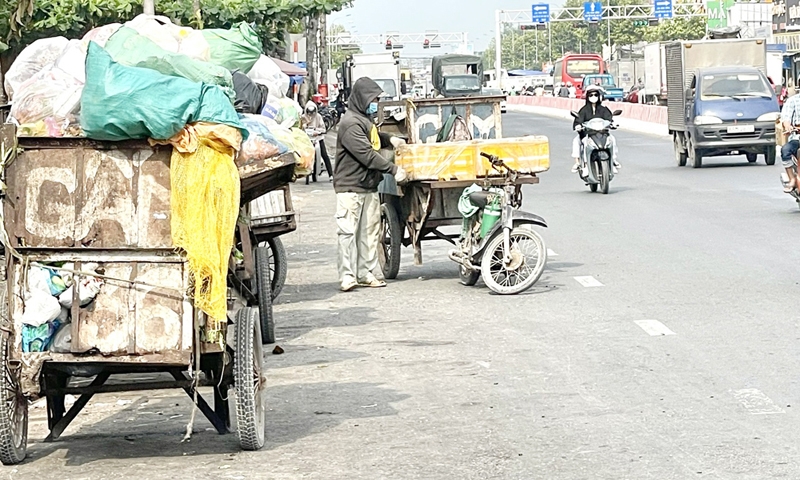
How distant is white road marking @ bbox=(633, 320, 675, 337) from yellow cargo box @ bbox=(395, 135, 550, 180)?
9.59 ft

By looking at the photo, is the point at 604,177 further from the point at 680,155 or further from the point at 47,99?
the point at 47,99

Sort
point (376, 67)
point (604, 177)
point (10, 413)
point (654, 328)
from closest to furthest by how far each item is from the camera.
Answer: point (10, 413), point (654, 328), point (604, 177), point (376, 67)

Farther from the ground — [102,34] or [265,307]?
[102,34]

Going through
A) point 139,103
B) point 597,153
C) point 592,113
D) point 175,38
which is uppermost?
point 175,38

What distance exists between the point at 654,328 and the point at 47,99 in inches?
197

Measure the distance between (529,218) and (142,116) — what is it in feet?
20.8

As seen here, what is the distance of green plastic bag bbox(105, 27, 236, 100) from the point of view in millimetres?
7109

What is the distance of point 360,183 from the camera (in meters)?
13.1

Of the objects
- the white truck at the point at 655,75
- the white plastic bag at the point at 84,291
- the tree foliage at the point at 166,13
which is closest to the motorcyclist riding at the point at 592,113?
the tree foliage at the point at 166,13

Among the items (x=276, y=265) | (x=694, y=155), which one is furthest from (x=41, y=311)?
(x=694, y=155)

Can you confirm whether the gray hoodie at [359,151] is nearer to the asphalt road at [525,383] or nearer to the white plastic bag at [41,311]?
the asphalt road at [525,383]

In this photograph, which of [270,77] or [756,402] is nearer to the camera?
[756,402]

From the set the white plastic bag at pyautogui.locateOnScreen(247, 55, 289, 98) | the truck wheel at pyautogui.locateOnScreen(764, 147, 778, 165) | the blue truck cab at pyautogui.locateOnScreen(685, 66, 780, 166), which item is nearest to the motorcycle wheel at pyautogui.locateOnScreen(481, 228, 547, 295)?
the white plastic bag at pyautogui.locateOnScreen(247, 55, 289, 98)

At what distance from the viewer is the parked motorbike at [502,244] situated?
12156 millimetres
